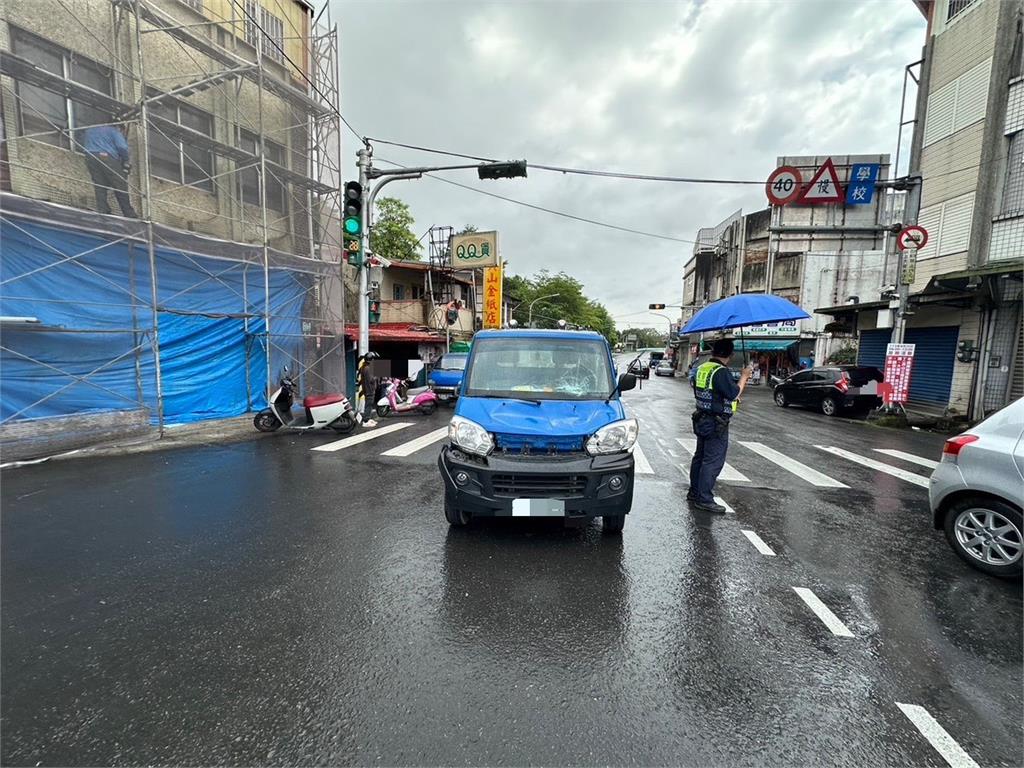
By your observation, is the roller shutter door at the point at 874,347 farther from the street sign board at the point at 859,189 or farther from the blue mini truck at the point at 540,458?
the blue mini truck at the point at 540,458

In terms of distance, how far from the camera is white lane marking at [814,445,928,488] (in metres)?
7.21

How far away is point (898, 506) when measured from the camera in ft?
19.3

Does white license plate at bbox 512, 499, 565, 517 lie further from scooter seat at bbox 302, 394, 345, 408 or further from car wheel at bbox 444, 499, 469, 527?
scooter seat at bbox 302, 394, 345, 408

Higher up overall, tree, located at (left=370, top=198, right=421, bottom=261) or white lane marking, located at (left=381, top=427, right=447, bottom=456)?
tree, located at (left=370, top=198, right=421, bottom=261)

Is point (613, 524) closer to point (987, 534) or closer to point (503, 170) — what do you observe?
point (987, 534)

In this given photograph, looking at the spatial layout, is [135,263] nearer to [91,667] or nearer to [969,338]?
[91,667]

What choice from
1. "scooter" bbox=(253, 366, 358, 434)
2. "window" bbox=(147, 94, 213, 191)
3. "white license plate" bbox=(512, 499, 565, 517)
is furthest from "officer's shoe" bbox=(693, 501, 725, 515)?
"window" bbox=(147, 94, 213, 191)

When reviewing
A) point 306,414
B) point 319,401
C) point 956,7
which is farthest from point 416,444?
point 956,7

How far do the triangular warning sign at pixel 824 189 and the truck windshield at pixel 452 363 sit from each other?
11.2 m

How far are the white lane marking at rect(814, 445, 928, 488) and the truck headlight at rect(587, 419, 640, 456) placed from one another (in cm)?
566

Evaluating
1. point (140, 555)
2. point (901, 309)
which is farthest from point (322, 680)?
point (901, 309)

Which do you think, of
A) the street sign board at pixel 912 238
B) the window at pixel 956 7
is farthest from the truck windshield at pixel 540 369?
the window at pixel 956 7

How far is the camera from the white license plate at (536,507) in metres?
4.04

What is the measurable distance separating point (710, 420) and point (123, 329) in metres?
9.93
